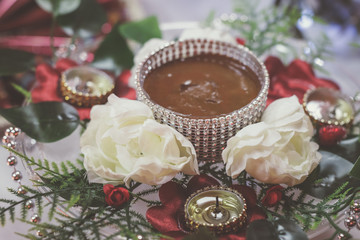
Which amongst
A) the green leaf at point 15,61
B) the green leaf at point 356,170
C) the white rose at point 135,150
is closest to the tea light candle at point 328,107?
the green leaf at point 356,170

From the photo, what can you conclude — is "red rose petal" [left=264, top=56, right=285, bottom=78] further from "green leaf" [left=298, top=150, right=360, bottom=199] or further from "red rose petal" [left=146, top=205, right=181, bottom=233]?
"red rose petal" [left=146, top=205, right=181, bottom=233]

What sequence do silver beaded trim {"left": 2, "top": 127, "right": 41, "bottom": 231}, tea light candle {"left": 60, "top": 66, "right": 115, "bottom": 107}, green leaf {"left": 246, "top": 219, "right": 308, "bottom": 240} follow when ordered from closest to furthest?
green leaf {"left": 246, "top": 219, "right": 308, "bottom": 240}
silver beaded trim {"left": 2, "top": 127, "right": 41, "bottom": 231}
tea light candle {"left": 60, "top": 66, "right": 115, "bottom": 107}

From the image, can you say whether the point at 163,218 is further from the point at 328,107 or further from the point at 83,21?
the point at 83,21

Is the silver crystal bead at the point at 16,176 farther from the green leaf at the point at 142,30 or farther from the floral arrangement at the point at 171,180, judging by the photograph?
the green leaf at the point at 142,30

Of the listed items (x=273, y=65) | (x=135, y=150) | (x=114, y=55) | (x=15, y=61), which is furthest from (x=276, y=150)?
(x=15, y=61)

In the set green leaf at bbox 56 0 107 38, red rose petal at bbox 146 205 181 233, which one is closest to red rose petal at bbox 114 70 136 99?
green leaf at bbox 56 0 107 38

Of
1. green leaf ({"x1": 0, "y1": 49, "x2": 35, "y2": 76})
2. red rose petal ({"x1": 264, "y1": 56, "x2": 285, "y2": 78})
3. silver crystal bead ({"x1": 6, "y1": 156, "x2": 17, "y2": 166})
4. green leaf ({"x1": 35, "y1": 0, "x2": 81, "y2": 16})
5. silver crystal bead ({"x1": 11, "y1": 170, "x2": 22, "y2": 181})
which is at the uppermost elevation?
green leaf ({"x1": 35, "y1": 0, "x2": 81, "y2": 16})

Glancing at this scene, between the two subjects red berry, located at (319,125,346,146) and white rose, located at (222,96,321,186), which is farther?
red berry, located at (319,125,346,146)

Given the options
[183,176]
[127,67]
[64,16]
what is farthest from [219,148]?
[64,16]
